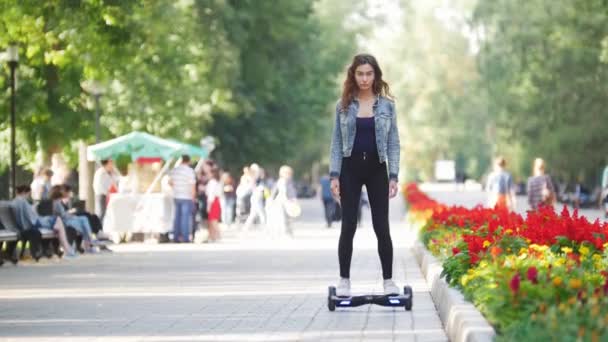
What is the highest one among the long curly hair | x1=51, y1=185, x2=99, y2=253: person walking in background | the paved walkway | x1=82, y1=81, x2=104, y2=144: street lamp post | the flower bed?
x1=82, y1=81, x2=104, y2=144: street lamp post

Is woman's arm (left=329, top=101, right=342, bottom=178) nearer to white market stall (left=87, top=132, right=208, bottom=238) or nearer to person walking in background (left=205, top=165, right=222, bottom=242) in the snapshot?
white market stall (left=87, top=132, right=208, bottom=238)

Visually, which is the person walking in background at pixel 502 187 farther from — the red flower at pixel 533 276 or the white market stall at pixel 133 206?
the red flower at pixel 533 276

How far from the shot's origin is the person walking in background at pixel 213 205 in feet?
112

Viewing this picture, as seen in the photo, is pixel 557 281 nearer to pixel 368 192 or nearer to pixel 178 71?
pixel 368 192

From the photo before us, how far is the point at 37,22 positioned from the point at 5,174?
526 centimetres

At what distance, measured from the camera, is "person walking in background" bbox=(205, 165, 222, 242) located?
34.1m

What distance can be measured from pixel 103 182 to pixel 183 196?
7.46ft

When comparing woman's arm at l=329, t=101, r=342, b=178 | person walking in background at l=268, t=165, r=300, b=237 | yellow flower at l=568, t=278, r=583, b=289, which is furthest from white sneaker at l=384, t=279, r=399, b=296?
person walking in background at l=268, t=165, r=300, b=237

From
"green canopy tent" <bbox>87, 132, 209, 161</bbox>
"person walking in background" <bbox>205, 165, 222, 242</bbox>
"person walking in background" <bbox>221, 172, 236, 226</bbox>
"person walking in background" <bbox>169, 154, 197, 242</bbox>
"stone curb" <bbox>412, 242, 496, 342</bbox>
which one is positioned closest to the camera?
"stone curb" <bbox>412, 242, 496, 342</bbox>

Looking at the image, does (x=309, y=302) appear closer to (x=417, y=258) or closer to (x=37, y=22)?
(x=417, y=258)

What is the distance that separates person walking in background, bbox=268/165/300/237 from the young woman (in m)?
23.0

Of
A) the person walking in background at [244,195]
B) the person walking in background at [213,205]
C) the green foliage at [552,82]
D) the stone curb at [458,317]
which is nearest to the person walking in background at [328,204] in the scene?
the person walking in background at [244,195]

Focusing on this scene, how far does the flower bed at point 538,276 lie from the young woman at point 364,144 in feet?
3.34

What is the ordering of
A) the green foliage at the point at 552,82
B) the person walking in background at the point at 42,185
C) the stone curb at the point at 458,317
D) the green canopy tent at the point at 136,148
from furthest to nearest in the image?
1. the green foliage at the point at 552,82
2. the green canopy tent at the point at 136,148
3. the person walking in background at the point at 42,185
4. the stone curb at the point at 458,317
